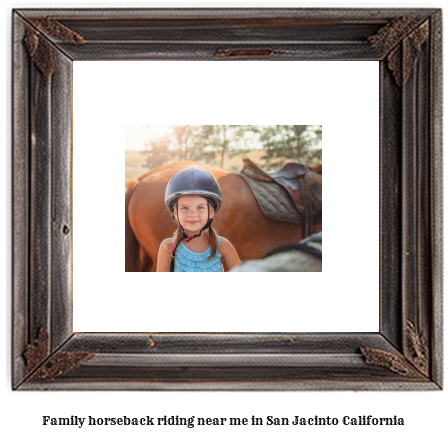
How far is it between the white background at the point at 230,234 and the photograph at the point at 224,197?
20mm

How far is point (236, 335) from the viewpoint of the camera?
2.61 feet

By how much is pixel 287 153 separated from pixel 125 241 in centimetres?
38

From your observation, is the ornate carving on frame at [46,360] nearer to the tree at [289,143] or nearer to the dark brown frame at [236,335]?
the dark brown frame at [236,335]

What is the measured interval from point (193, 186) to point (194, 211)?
0.17ft

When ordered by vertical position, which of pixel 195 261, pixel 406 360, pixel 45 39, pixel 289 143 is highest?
pixel 45 39

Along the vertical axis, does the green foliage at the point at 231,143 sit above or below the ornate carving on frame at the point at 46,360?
above

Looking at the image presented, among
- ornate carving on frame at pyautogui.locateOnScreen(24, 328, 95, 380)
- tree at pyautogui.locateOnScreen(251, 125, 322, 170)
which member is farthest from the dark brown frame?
tree at pyautogui.locateOnScreen(251, 125, 322, 170)

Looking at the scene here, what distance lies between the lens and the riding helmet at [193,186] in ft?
2.65

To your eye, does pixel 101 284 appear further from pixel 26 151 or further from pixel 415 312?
pixel 415 312

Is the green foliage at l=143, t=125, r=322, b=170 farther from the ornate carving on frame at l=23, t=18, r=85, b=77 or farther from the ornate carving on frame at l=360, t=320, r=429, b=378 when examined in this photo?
the ornate carving on frame at l=360, t=320, r=429, b=378

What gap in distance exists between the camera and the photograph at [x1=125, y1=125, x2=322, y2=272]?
31.7 inches

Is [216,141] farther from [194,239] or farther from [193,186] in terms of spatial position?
[194,239]
